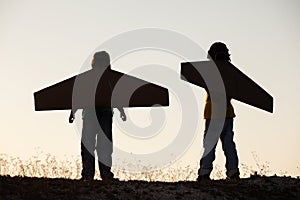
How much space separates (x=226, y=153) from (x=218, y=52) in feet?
5.15

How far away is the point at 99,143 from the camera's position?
9.92 m

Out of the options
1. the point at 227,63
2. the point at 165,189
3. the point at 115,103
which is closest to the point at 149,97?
the point at 115,103

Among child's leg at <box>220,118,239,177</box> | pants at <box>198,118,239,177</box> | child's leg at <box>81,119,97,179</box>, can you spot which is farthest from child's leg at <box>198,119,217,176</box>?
child's leg at <box>81,119,97,179</box>

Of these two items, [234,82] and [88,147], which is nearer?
[88,147]

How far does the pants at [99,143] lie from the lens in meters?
9.85

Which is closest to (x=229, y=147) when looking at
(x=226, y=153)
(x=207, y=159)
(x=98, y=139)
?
(x=226, y=153)

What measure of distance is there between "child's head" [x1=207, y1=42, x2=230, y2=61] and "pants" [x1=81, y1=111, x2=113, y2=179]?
184 centimetres

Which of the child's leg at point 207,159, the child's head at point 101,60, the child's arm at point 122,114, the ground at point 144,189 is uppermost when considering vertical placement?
the child's head at point 101,60

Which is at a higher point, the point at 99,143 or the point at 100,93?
the point at 100,93

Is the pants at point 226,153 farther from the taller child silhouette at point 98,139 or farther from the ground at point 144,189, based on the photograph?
the taller child silhouette at point 98,139

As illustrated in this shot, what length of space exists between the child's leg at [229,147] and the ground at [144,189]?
2.11ft

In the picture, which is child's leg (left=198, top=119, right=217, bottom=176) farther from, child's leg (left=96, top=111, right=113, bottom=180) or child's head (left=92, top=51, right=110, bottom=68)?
child's head (left=92, top=51, right=110, bottom=68)

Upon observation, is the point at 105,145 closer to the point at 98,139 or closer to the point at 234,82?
the point at 98,139

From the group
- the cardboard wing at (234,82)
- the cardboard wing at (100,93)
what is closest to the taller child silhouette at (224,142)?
the cardboard wing at (234,82)
